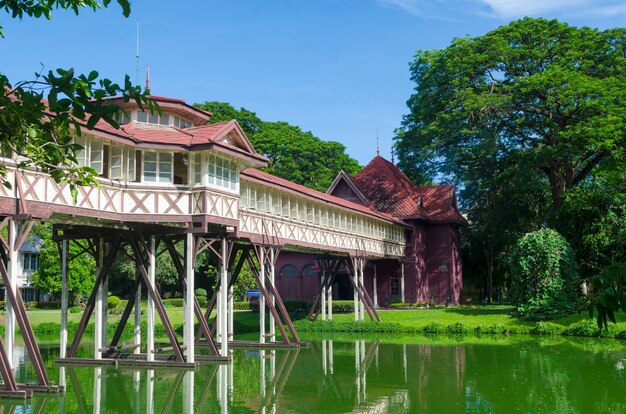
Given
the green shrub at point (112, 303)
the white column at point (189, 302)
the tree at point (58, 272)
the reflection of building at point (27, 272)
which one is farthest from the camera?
the reflection of building at point (27, 272)

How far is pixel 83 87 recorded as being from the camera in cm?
594

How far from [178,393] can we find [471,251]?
44475 mm

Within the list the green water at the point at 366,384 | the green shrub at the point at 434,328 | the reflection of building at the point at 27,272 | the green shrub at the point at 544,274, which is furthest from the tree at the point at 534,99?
the reflection of building at the point at 27,272

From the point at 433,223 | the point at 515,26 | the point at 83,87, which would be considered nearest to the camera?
the point at 83,87

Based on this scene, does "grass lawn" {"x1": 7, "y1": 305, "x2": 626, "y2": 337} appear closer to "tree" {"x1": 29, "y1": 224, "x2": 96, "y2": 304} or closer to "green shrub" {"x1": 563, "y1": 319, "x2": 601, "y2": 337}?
"green shrub" {"x1": 563, "y1": 319, "x2": 601, "y2": 337}

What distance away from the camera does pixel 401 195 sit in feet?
174

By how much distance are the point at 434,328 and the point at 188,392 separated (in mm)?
22359

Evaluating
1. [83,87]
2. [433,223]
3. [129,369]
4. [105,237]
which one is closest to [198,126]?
[105,237]

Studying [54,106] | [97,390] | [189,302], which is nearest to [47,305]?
[189,302]

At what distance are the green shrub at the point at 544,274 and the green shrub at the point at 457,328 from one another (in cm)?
335

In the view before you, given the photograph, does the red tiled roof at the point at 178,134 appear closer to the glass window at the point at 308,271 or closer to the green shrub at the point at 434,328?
the green shrub at the point at 434,328

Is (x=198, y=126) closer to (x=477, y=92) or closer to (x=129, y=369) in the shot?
(x=129, y=369)

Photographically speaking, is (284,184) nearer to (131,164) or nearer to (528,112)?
(131,164)

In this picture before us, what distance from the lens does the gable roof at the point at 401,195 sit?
52.1 meters
